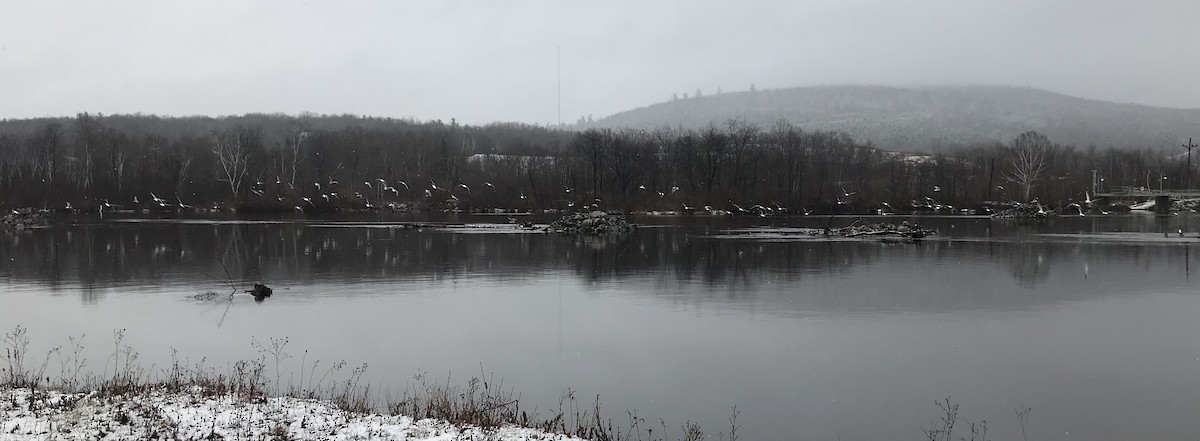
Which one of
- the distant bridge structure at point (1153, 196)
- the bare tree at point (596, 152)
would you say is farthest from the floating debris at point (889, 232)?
the bare tree at point (596, 152)

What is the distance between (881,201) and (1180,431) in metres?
81.0

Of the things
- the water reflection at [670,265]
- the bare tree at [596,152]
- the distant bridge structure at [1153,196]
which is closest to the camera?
the water reflection at [670,265]

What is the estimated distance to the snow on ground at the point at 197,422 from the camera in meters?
7.20

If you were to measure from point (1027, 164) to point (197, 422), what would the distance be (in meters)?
97.9

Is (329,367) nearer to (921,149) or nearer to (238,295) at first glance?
(238,295)

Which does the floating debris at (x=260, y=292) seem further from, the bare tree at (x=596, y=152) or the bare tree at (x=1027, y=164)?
the bare tree at (x=1027, y=164)

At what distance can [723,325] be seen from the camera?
15.5 metres

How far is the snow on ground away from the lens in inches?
283

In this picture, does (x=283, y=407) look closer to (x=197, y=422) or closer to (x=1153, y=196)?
(x=197, y=422)

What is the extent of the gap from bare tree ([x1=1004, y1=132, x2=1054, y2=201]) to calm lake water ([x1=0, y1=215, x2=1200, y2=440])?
200 feet

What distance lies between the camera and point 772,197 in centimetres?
8738

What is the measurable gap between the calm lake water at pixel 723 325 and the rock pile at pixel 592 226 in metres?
15.7

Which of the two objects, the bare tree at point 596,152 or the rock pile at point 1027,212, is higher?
the bare tree at point 596,152

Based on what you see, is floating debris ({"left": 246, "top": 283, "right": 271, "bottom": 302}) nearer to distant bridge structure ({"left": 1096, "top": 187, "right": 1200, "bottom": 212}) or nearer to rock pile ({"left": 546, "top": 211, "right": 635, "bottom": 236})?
rock pile ({"left": 546, "top": 211, "right": 635, "bottom": 236})
